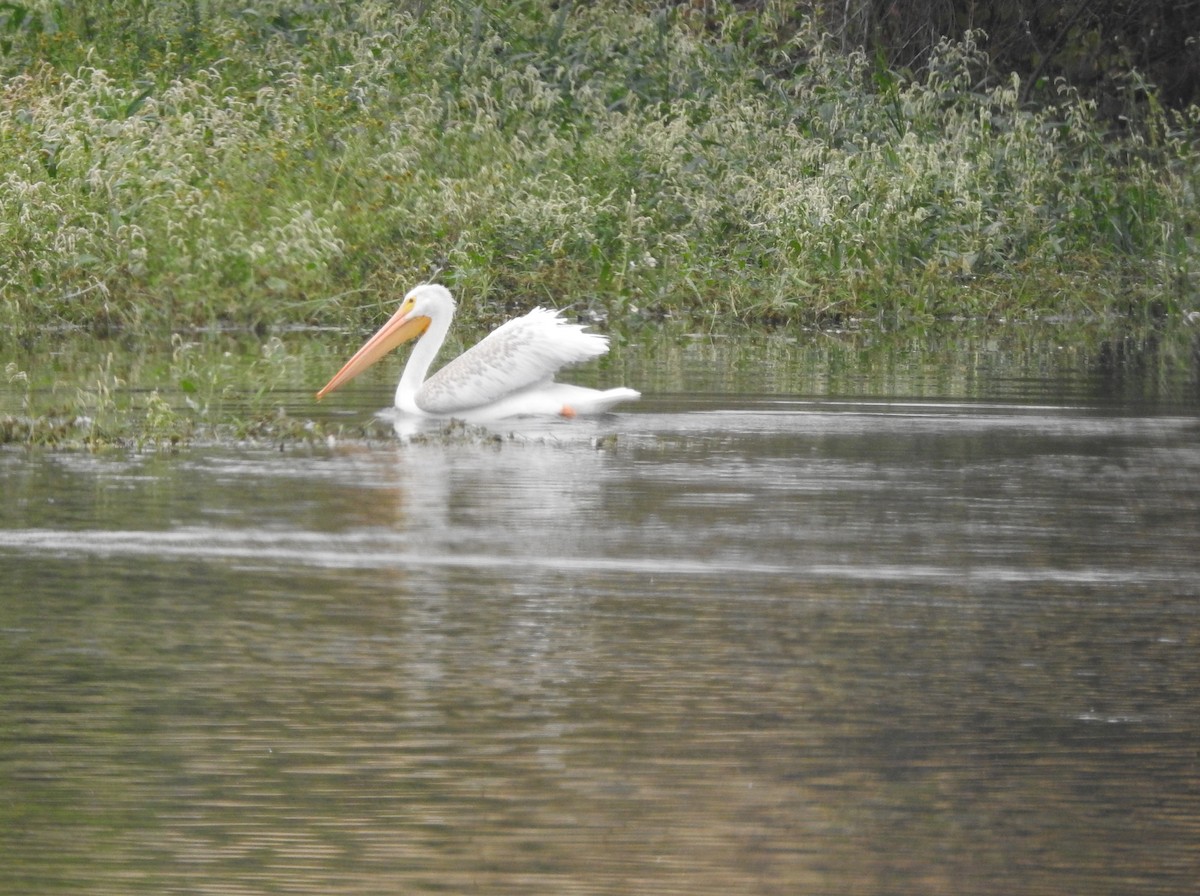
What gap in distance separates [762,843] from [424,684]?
150cm

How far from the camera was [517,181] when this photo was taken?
2131cm

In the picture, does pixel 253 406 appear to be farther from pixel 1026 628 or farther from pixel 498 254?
pixel 498 254

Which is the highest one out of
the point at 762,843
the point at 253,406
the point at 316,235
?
the point at 316,235

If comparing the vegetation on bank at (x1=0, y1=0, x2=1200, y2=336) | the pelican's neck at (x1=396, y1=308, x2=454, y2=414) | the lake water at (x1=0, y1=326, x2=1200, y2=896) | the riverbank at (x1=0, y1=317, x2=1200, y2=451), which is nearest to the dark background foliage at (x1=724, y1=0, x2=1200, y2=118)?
the vegetation on bank at (x1=0, y1=0, x2=1200, y2=336)

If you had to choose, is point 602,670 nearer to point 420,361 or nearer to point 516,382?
point 516,382

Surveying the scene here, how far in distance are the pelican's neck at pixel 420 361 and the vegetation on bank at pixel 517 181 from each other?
447 centimetres

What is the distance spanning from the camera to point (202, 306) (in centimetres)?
1798

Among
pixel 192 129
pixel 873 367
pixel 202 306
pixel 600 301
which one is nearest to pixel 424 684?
pixel 873 367

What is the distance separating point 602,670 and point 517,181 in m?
15.3

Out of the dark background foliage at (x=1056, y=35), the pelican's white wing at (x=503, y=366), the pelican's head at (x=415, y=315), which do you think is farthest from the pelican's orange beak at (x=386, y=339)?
the dark background foliage at (x=1056, y=35)

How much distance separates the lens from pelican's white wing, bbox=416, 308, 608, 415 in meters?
12.4

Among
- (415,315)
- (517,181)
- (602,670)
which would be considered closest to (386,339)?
(415,315)

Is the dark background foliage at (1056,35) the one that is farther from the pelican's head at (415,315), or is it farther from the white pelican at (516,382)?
the white pelican at (516,382)

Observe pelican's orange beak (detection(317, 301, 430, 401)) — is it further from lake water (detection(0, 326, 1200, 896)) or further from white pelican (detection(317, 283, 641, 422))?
lake water (detection(0, 326, 1200, 896))
